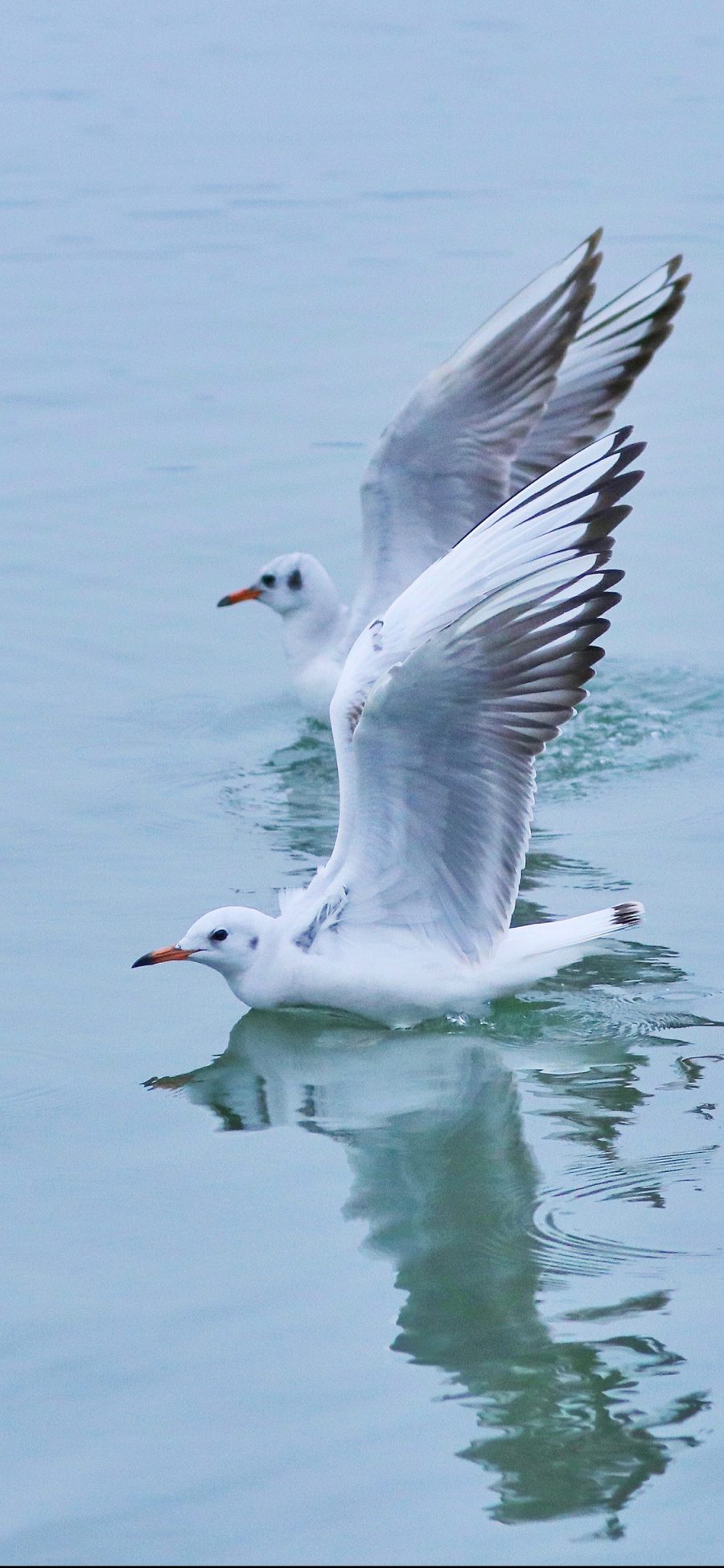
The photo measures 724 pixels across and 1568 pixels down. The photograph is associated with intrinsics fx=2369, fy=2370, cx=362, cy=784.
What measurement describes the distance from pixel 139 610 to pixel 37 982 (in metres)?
3.81

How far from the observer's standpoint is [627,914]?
651cm

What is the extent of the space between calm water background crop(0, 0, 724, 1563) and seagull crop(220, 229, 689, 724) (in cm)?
98

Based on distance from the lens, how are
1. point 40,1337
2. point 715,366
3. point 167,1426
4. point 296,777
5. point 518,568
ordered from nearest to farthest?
point 167,1426 < point 40,1337 < point 518,568 < point 296,777 < point 715,366

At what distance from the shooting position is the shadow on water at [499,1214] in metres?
4.55

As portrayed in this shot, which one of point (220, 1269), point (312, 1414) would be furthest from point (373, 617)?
point (312, 1414)

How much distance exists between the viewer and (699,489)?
39.7 ft

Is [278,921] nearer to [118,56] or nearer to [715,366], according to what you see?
[715,366]

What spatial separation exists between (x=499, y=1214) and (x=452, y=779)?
4.57ft

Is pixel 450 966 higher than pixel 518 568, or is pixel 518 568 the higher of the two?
pixel 518 568

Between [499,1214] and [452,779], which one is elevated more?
[452,779]

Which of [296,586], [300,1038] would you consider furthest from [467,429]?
[300,1038]

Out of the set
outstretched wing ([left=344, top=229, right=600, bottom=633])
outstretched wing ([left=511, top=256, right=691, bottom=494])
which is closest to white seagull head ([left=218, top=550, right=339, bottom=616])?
outstretched wing ([left=344, top=229, right=600, bottom=633])

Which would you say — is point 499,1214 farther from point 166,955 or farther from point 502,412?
point 502,412

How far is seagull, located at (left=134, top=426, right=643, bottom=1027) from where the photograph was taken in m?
6.19
